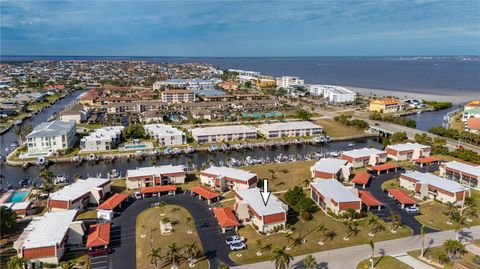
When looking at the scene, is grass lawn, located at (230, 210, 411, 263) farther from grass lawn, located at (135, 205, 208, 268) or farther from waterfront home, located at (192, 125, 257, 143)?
waterfront home, located at (192, 125, 257, 143)

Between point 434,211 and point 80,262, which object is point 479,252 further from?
point 80,262

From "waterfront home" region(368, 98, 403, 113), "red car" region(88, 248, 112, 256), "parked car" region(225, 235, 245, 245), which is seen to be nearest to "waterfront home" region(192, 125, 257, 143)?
"parked car" region(225, 235, 245, 245)

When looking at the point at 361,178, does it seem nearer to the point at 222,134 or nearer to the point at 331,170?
the point at 331,170

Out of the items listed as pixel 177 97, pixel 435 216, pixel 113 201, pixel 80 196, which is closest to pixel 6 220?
pixel 80 196

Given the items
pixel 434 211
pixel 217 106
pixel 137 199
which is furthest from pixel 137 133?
pixel 434 211

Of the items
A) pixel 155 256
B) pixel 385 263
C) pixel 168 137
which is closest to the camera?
pixel 155 256
